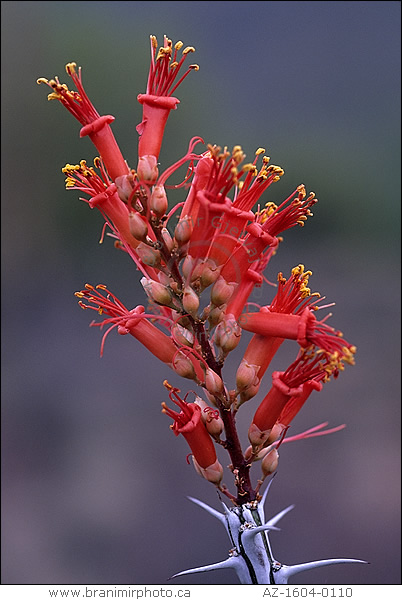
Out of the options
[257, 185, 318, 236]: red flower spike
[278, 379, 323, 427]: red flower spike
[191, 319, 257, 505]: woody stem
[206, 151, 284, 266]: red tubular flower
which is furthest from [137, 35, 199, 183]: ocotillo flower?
[278, 379, 323, 427]: red flower spike

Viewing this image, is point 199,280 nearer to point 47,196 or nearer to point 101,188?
point 101,188

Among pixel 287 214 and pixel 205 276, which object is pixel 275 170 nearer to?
pixel 287 214

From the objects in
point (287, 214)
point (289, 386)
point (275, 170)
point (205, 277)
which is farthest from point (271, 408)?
point (275, 170)

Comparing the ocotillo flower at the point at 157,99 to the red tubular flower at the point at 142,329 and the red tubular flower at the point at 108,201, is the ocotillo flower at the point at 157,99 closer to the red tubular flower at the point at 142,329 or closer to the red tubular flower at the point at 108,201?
the red tubular flower at the point at 108,201

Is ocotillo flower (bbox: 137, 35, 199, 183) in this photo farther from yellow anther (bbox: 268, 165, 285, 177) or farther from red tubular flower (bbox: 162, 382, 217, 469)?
red tubular flower (bbox: 162, 382, 217, 469)
